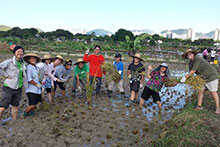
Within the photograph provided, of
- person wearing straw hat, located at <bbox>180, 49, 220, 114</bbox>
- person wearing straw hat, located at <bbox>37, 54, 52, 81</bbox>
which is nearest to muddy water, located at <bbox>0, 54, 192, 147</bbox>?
person wearing straw hat, located at <bbox>37, 54, 52, 81</bbox>

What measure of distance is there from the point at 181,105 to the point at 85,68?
2.89 meters

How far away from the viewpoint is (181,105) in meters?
5.05

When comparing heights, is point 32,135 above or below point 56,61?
below

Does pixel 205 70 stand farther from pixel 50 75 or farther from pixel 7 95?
pixel 7 95

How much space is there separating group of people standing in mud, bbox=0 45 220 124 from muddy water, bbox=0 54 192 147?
288 mm

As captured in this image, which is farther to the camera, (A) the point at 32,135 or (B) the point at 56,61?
(B) the point at 56,61

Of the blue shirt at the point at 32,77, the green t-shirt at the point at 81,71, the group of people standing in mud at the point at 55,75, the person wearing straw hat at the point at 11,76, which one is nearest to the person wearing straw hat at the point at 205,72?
the group of people standing in mud at the point at 55,75

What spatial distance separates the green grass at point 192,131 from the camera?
280cm

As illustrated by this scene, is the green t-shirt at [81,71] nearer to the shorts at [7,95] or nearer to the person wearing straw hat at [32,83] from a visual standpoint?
the person wearing straw hat at [32,83]

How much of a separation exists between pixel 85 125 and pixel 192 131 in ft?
6.32

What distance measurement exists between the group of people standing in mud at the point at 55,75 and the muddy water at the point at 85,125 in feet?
0.95

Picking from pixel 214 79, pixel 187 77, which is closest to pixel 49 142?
pixel 187 77

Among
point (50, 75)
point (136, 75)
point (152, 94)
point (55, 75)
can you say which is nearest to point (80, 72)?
point (55, 75)

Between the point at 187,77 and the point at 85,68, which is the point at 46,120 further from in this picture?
the point at 187,77
